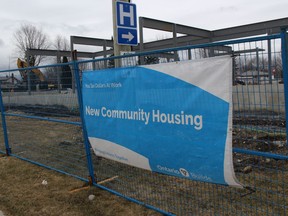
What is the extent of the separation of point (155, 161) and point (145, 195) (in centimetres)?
115

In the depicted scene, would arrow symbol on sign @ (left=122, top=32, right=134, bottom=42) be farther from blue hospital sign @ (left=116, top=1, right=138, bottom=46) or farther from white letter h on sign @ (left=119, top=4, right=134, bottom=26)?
white letter h on sign @ (left=119, top=4, right=134, bottom=26)

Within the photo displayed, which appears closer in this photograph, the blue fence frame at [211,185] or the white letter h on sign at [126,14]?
the blue fence frame at [211,185]

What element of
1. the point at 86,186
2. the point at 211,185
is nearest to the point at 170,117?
the point at 211,185

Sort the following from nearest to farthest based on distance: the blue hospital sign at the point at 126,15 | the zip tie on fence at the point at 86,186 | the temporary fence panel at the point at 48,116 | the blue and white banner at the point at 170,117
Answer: the blue and white banner at the point at 170,117
the zip tie on fence at the point at 86,186
the temporary fence panel at the point at 48,116
the blue hospital sign at the point at 126,15

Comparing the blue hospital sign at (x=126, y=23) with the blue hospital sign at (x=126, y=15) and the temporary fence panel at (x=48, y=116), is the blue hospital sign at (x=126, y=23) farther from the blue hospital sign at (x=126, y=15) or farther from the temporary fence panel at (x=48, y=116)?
the temporary fence panel at (x=48, y=116)

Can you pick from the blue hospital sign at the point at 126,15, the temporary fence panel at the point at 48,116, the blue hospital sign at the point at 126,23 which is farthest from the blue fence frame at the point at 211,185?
the blue hospital sign at the point at 126,15

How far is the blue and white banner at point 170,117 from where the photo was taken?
2.79m

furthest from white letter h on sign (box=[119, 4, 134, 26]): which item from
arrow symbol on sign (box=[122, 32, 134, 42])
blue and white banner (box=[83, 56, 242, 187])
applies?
blue and white banner (box=[83, 56, 242, 187])

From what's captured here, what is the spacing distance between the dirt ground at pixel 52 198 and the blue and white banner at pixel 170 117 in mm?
685

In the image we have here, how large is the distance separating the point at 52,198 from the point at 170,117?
2.54 metres

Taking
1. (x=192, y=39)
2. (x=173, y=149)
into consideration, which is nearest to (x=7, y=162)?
(x=173, y=149)

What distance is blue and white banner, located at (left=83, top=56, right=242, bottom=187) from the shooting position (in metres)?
2.79

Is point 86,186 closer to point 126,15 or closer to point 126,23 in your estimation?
point 126,23

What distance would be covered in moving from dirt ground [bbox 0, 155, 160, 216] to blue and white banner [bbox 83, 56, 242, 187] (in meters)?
0.69
